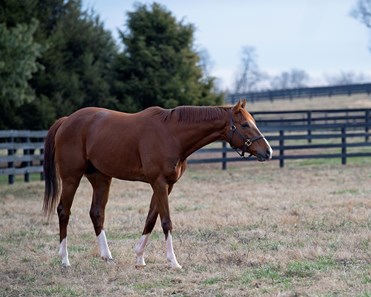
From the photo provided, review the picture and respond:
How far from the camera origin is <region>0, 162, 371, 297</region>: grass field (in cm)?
A: 669

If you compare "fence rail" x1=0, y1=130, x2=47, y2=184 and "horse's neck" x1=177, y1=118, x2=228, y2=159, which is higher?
"horse's neck" x1=177, y1=118, x2=228, y2=159

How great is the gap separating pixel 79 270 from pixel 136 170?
54.3 inches

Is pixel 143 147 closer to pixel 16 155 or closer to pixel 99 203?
pixel 99 203

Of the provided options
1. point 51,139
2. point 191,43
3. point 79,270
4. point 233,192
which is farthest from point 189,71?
point 79,270

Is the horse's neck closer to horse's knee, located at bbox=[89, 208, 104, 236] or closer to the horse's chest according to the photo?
the horse's chest

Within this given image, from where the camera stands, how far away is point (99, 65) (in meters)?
23.6

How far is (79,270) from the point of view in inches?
305

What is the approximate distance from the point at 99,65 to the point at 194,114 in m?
16.0

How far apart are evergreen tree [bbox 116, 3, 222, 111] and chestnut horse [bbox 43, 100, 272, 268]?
554 inches

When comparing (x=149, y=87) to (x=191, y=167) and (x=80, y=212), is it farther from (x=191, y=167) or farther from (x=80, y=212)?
(x=80, y=212)

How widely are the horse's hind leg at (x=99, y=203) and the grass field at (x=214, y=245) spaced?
0.27m

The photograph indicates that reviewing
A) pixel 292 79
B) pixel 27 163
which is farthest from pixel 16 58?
pixel 292 79

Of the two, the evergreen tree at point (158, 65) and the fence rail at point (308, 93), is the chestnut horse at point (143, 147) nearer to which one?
the evergreen tree at point (158, 65)

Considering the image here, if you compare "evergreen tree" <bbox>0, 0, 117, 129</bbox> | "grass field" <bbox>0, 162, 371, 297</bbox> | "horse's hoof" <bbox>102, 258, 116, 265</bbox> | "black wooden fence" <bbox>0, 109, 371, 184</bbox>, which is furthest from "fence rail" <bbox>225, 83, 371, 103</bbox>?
"horse's hoof" <bbox>102, 258, 116, 265</bbox>
